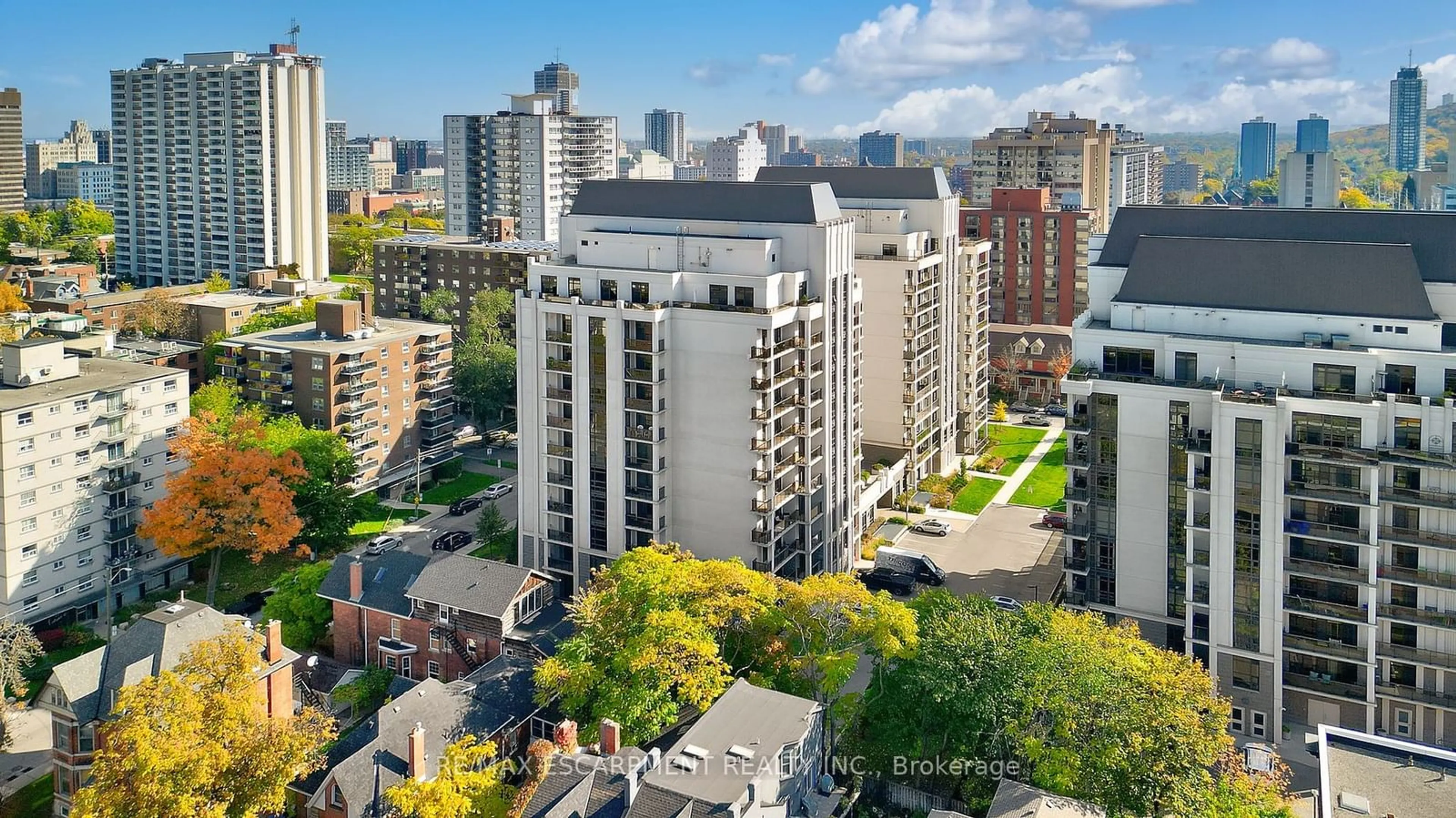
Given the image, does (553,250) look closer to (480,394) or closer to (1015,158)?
(480,394)

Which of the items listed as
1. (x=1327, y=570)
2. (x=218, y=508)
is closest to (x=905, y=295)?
(x=1327, y=570)

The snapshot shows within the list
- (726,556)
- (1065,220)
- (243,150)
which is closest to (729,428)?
(726,556)

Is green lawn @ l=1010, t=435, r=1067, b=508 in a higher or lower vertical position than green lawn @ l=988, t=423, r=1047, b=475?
lower

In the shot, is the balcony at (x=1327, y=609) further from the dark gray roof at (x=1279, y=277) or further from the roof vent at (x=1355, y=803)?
the roof vent at (x=1355, y=803)

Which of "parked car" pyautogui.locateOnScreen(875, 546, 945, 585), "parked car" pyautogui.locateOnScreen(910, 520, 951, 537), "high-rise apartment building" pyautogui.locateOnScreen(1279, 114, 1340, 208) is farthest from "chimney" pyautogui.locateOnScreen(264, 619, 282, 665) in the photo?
"high-rise apartment building" pyautogui.locateOnScreen(1279, 114, 1340, 208)

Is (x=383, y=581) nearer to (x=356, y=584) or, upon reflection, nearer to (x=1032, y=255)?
(x=356, y=584)

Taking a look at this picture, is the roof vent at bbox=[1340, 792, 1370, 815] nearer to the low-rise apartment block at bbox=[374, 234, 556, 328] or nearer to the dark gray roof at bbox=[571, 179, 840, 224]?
the dark gray roof at bbox=[571, 179, 840, 224]
